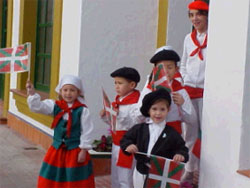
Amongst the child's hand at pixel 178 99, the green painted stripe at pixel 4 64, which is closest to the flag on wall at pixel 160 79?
the child's hand at pixel 178 99

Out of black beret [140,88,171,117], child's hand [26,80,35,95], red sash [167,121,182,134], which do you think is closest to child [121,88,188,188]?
black beret [140,88,171,117]

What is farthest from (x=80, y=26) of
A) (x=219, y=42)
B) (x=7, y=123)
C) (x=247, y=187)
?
(x=7, y=123)

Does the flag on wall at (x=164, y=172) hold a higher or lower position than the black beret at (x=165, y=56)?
lower

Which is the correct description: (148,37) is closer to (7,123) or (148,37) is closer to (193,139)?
(193,139)

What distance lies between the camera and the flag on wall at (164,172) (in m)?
3.73

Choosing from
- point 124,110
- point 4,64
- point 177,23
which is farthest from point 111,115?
point 177,23

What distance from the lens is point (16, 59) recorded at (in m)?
5.09

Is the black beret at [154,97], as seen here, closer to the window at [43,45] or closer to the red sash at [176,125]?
the red sash at [176,125]

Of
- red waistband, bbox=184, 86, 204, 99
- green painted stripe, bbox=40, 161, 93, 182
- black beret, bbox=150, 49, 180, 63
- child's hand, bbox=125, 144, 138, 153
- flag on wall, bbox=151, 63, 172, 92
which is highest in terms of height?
black beret, bbox=150, 49, 180, 63

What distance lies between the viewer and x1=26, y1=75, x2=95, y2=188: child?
4.56m

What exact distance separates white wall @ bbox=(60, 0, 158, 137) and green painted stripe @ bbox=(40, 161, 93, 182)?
1.73 metres

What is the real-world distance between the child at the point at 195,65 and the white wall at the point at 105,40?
1.76m

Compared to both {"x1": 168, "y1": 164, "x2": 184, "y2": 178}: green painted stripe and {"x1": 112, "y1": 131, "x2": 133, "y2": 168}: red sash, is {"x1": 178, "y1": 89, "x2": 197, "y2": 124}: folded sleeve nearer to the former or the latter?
{"x1": 168, "y1": 164, "x2": 184, "y2": 178}: green painted stripe

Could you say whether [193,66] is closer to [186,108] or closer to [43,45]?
[186,108]
